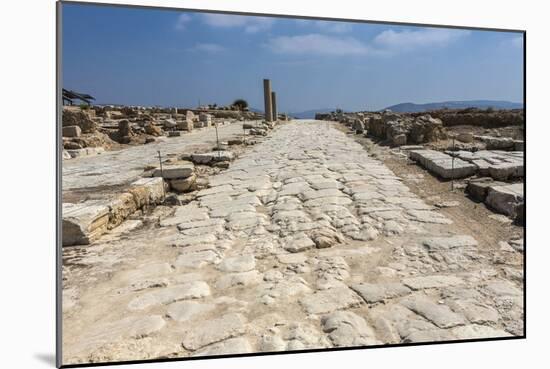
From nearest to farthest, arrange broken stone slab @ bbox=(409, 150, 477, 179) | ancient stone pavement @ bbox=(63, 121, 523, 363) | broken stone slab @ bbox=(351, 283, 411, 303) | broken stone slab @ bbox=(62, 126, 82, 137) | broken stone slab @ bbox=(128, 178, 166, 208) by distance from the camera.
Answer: ancient stone pavement @ bbox=(63, 121, 523, 363) → broken stone slab @ bbox=(351, 283, 411, 303) → broken stone slab @ bbox=(128, 178, 166, 208) → broken stone slab @ bbox=(409, 150, 477, 179) → broken stone slab @ bbox=(62, 126, 82, 137)

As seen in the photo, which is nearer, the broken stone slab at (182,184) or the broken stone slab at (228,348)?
the broken stone slab at (228,348)

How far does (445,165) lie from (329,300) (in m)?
3.52

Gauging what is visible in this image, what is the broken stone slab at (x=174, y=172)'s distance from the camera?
515cm

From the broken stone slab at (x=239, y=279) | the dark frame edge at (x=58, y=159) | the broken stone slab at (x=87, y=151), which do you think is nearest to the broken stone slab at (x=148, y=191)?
the dark frame edge at (x=58, y=159)

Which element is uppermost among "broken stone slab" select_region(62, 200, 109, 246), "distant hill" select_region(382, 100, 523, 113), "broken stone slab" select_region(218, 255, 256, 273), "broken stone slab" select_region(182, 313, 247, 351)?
"distant hill" select_region(382, 100, 523, 113)

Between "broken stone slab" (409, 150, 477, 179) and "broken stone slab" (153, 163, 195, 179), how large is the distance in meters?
3.24

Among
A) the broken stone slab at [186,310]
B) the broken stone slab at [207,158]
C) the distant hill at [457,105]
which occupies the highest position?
the distant hill at [457,105]

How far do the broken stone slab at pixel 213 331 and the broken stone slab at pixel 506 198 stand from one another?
8.96ft

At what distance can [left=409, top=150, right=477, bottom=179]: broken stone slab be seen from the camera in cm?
526

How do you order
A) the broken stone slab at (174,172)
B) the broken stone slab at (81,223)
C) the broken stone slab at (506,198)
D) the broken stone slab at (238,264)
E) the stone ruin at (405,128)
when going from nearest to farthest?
the broken stone slab at (238,264), the broken stone slab at (81,223), the broken stone slab at (506,198), the broken stone slab at (174,172), the stone ruin at (405,128)

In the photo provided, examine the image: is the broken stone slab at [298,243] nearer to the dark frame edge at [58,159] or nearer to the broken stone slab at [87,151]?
the dark frame edge at [58,159]

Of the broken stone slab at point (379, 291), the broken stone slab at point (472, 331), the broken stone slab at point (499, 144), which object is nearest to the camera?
the broken stone slab at point (472, 331)

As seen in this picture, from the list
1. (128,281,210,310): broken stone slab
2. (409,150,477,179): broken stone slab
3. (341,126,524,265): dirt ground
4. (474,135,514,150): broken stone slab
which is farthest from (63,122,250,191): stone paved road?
(474,135,514,150): broken stone slab

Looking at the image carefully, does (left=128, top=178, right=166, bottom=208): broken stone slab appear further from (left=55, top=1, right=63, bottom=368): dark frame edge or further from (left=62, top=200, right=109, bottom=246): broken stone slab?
(left=55, top=1, right=63, bottom=368): dark frame edge
